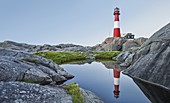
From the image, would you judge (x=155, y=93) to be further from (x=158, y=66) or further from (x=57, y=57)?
(x=57, y=57)

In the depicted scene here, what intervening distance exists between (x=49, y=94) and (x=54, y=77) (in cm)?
836

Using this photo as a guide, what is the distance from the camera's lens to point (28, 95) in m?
8.45

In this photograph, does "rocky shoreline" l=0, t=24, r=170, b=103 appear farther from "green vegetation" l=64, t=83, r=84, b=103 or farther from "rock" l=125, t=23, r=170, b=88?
"green vegetation" l=64, t=83, r=84, b=103

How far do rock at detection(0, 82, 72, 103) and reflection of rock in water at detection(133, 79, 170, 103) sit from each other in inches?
317

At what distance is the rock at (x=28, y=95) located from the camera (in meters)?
8.09

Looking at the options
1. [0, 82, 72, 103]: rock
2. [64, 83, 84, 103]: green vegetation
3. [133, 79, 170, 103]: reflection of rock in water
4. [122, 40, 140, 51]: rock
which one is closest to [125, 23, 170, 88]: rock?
[133, 79, 170, 103]: reflection of rock in water

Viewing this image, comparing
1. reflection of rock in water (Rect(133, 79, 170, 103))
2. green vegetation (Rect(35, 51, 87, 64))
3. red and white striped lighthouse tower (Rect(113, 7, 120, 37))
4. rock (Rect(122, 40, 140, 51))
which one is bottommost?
reflection of rock in water (Rect(133, 79, 170, 103))

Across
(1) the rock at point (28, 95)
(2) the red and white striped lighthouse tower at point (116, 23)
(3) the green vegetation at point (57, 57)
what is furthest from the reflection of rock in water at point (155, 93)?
(2) the red and white striped lighthouse tower at point (116, 23)

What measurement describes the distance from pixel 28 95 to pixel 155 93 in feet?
36.8

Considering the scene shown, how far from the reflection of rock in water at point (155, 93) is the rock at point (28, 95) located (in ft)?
26.4

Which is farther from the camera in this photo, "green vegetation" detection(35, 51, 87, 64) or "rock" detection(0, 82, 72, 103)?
"green vegetation" detection(35, 51, 87, 64)

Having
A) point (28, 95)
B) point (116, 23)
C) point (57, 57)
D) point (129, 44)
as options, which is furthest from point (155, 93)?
point (116, 23)

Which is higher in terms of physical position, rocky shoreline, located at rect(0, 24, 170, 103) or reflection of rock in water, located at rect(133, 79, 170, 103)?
rocky shoreline, located at rect(0, 24, 170, 103)

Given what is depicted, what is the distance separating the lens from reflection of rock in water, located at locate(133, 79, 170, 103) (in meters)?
13.5
